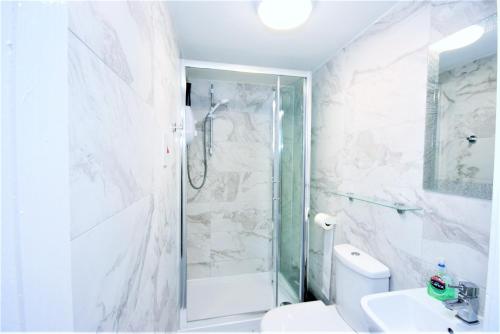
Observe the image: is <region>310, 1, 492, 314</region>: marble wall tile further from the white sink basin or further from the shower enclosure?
Answer: the shower enclosure

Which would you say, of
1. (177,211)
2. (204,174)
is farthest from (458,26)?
(204,174)

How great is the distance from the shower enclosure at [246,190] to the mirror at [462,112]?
3.44ft

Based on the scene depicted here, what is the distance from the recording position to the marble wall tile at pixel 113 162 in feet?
1.18

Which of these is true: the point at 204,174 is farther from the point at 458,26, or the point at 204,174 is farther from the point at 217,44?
the point at 458,26

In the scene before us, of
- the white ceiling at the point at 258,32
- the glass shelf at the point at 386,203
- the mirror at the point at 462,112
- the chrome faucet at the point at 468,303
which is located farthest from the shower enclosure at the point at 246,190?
the chrome faucet at the point at 468,303

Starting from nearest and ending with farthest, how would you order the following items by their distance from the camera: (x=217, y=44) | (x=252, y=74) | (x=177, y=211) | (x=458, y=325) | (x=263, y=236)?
(x=458, y=325) < (x=217, y=44) < (x=177, y=211) < (x=252, y=74) < (x=263, y=236)

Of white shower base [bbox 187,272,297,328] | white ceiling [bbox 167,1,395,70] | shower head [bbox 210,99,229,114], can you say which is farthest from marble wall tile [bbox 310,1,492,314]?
shower head [bbox 210,99,229,114]

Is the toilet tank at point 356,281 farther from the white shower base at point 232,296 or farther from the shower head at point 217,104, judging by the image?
the shower head at point 217,104

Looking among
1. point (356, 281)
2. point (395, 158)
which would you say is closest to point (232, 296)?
point (356, 281)

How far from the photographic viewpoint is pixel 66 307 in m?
0.33

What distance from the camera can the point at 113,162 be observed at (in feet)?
1.64

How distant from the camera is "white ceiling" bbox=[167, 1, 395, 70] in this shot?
1167 millimetres

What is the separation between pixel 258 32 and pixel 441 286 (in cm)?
164

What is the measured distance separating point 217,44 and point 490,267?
5.74 ft
